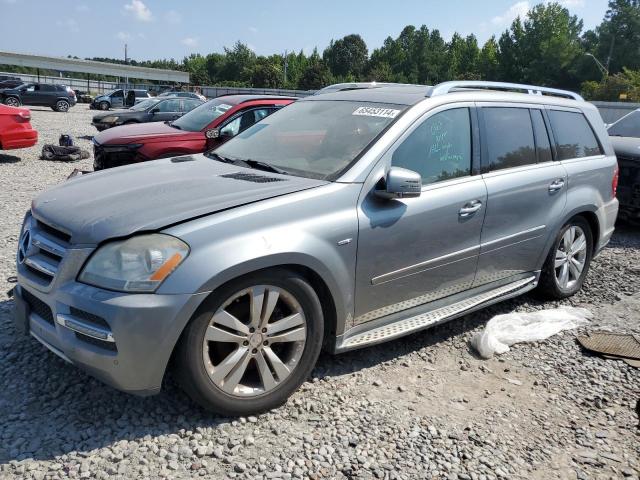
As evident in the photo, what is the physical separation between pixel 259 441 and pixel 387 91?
2627mm

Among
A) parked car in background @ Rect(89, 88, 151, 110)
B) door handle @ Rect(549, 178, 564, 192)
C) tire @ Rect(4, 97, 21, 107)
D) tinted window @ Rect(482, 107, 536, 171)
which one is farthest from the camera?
parked car in background @ Rect(89, 88, 151, 110)

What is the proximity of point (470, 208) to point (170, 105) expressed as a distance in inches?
557

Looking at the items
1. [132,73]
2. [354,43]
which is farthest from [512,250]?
[354,43]

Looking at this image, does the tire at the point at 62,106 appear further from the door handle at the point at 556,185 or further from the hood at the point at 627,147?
the door handle at the point at 556,185

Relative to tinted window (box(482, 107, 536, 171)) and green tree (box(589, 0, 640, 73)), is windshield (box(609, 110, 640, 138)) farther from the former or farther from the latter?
green tree (box(589, 0, 640, 73))

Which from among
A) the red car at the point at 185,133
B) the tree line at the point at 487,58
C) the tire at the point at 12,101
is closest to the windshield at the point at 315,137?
the red car at the point at 185,133

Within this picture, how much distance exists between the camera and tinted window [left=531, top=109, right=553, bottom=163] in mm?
4432

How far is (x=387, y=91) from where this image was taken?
4129mm

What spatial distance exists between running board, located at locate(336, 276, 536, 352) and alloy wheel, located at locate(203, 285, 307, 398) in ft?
1.27

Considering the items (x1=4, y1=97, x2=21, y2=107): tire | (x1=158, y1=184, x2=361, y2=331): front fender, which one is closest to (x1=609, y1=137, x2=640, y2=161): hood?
(x1=158, y1=184, x2=361, y2=331): front fender

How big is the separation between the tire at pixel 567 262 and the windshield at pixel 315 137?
2.05 m

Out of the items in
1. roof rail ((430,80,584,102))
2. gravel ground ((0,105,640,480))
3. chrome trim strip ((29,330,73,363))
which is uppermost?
roof rail ((430,80,584,102))

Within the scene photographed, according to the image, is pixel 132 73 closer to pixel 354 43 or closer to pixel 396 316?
pixel 354 43

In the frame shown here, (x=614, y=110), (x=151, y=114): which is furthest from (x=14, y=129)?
(x=614, y=110)
